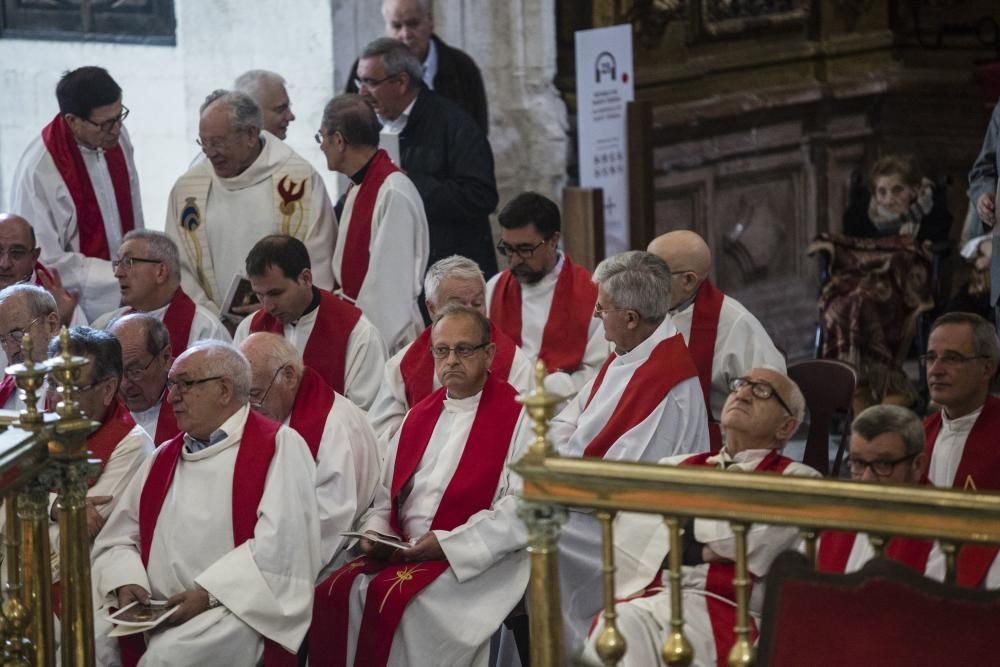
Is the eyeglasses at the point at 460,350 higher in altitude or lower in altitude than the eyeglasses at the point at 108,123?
lower

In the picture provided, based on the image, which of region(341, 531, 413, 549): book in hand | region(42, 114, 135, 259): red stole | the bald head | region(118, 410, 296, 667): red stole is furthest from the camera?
region(42, 114, 135, 259): red stole

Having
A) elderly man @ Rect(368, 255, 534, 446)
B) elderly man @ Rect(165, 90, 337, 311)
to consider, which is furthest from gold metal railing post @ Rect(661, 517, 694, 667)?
elderly man @ Rect(165, 90, 337, 311)

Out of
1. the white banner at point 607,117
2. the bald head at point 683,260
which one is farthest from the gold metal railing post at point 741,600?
the white banner at point 607,117

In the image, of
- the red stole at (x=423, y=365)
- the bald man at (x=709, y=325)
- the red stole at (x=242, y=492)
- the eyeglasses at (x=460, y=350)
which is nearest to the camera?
the red stole at (x=242, y=492)

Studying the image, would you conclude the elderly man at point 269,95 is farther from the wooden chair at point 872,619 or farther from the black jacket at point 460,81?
the wooden chair at point 872,619

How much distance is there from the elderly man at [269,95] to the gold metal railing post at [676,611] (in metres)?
4.54

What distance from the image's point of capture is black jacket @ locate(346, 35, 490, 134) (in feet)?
27.8

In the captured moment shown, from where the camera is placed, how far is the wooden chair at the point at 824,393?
5801 mm

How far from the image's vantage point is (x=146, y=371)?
231 inches

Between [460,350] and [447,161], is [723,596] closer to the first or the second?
[460,350]

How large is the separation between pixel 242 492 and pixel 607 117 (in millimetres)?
4245

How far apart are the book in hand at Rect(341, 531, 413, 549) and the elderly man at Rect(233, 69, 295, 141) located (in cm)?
289

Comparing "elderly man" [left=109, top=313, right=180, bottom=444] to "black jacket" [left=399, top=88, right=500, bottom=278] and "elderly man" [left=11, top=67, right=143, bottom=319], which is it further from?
"black jacket" [left=399, top=88, right=500, bottom=278]

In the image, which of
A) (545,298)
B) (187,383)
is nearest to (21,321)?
(187,383)
